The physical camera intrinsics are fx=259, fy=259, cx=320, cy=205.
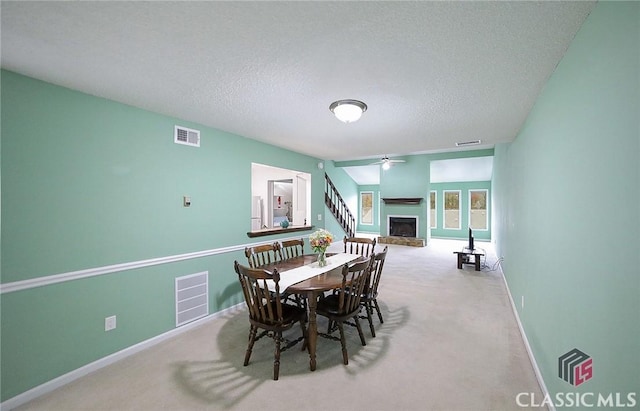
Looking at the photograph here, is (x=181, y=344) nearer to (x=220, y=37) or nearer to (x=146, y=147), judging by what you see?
(x=146, y=147)

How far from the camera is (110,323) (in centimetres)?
245

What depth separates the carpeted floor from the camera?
75.7 inches

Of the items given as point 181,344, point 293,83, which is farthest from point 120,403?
point 293,83

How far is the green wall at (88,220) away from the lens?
1966 mm

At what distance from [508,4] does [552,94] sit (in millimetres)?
1039

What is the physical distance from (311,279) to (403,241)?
6.79 meters

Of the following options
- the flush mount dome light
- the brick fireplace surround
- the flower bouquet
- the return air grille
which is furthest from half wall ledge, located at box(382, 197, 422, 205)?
the return air grille

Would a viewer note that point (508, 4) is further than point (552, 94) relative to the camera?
No

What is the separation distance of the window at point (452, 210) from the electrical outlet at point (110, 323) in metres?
10.5

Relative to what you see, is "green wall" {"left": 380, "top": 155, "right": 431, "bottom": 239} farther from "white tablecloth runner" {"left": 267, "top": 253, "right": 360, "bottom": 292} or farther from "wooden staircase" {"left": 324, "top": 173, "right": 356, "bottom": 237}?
"white tablecloth runner" {"left": 267, "top": 253, "right": 360, "bottom": 292}

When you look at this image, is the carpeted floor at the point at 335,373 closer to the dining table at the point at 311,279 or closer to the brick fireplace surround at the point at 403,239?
the dining table at the point at 311,279

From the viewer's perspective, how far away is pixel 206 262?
3340 mm

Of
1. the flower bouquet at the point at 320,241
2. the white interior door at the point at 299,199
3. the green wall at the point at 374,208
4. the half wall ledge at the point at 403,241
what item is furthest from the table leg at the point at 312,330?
the green wall at the point at 374,208

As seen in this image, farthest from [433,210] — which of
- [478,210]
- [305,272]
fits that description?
[305,272]
